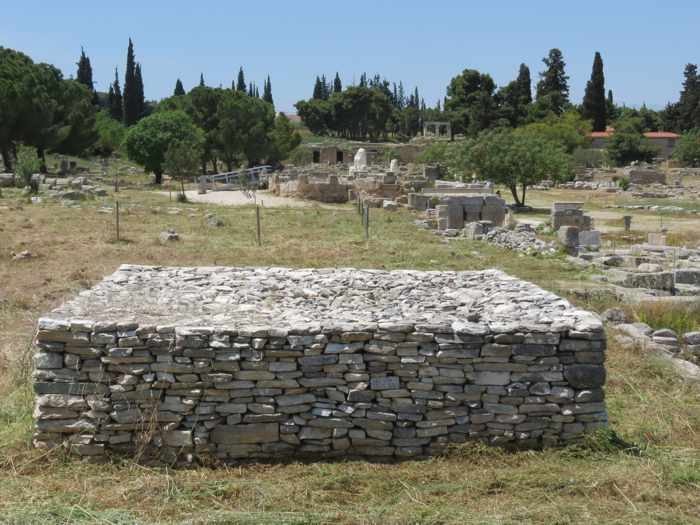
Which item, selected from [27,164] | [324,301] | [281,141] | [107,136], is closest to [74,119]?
[107,136]

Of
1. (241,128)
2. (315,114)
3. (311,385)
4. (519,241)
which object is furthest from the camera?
(315,114)

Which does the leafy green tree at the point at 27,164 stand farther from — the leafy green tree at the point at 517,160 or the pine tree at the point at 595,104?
the pine tree at the point at 595,104

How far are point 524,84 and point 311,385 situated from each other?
259 ft

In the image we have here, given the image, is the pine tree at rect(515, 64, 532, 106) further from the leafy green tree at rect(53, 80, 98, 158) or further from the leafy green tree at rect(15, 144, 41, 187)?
the leafy green tree at rect(15, 144, 41, 187)

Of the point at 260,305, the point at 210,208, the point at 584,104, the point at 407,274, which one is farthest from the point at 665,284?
the point at 584,104

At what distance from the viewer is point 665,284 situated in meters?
14.8

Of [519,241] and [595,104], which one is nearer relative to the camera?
[519,241]

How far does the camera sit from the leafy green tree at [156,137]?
4047 cm

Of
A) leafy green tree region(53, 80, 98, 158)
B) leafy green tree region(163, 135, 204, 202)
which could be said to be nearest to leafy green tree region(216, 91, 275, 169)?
leafy green tree region(53, 80, 98, 158)

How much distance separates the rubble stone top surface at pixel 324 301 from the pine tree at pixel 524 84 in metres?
75.0

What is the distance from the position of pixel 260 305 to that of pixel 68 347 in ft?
6.12

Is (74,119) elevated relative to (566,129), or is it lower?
elevated

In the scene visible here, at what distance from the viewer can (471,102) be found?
84.7 metres

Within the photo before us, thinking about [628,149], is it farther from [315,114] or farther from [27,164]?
[27,164]
